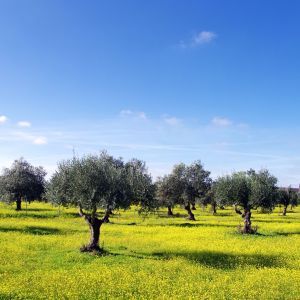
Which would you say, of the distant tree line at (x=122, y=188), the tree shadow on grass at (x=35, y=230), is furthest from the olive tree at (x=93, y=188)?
the tree shadow on grass at (x=35, y=230)

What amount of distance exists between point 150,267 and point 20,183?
2141 inches

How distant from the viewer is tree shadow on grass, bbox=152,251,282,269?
28.2 metres

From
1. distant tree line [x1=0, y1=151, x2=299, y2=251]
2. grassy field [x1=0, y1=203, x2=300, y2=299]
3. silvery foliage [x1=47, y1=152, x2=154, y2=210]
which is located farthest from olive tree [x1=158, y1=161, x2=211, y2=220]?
silvery foliage [x1=47, y1=152, x2=154, y2=210]

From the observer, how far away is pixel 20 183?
248ft

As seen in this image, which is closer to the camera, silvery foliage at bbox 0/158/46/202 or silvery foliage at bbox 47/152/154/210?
silvery foliage at bbox 47/152/154/210

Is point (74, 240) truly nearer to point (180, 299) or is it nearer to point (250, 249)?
point (250, 249)

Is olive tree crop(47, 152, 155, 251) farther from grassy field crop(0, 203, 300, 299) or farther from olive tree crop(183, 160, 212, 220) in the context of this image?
olive tree crop(183, 160, 212, 220)

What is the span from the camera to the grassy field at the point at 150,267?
2003 centimetres

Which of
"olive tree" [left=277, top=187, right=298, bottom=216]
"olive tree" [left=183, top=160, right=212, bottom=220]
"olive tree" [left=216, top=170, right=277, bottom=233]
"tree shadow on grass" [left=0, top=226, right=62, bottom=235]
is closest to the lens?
"tree shadow on grass" [left=0, top=226, right=62, bottom=235]

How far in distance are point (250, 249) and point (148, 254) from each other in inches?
351

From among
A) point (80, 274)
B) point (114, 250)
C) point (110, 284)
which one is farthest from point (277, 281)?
point (114, 250)

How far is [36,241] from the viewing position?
36.5m

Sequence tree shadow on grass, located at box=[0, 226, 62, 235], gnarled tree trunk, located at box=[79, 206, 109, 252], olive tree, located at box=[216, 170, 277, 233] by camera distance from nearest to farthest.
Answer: gnarled tree trunk, located at box=[79, 206, 109, 252]
tree shadow on grass, located at box=[0, 226, 62, 235]
olive tree, located at box=[216, 170, 277, 233]

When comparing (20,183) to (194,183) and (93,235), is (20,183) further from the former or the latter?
(93,235)
